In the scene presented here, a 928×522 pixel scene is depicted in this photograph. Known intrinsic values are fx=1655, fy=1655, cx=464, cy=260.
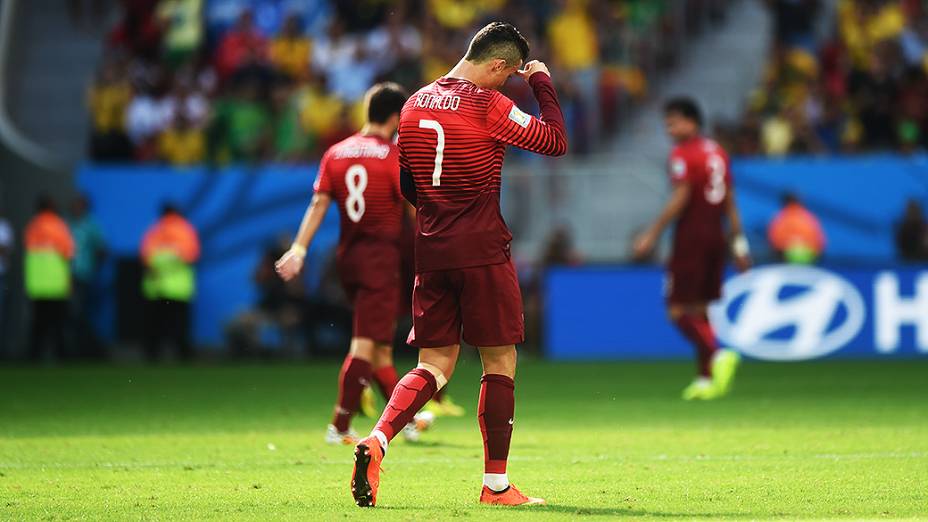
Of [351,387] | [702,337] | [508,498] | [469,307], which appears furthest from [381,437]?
[702,337]

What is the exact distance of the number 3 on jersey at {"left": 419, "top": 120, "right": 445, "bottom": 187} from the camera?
313 inches

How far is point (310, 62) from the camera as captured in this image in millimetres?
25578

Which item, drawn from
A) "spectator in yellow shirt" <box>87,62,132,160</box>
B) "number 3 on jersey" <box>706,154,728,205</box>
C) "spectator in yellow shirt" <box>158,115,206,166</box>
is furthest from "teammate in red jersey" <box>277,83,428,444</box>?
"spectator in yellow shirt" <box>87,62,132,160</box>

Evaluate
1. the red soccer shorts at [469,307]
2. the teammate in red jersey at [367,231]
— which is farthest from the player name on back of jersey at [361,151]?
the red soccer shorts at [469,307]

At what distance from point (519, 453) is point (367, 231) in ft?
6.25

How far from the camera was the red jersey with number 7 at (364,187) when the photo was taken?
36.0 ft

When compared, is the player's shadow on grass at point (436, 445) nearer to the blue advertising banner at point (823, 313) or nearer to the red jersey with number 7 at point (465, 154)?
the red jersey with number 7 at point (465, 154)

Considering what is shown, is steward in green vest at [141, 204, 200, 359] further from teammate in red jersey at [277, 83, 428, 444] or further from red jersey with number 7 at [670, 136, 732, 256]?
teammate in red jersey at [277, 83, 428, 444]

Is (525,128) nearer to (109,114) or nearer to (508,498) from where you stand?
(508,498)

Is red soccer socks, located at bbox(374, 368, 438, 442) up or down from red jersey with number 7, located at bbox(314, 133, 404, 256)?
down

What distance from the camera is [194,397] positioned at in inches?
615

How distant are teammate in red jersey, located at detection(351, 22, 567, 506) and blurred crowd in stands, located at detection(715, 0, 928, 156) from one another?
15.1m

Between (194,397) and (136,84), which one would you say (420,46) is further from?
(194,397)

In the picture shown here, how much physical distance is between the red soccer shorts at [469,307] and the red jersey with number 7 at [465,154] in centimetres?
6
